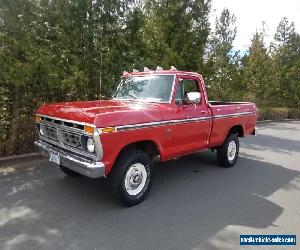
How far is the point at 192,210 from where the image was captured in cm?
498

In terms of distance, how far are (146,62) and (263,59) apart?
55.7 ft

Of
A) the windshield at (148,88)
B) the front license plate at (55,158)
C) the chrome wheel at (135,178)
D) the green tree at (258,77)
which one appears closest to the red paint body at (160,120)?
the windshield at (148,88)

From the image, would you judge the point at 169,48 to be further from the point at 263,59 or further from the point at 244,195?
the point at 263,59

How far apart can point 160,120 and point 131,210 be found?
1545 mm

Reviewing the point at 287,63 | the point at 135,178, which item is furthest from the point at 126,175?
the point at 287,63

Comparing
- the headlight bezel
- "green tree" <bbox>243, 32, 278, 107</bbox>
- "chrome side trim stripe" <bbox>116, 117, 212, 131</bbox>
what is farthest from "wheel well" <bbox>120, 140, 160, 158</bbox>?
"green tree" <bbox>243, 32, 278, 107</bbox>

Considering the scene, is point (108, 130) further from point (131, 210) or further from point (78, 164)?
point (131, 210)

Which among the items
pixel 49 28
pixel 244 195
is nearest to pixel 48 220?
pixel 244 195

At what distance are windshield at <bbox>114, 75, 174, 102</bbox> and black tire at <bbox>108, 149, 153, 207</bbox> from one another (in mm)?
1240

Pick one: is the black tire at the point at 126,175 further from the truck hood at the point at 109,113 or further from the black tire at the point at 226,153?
the black tire at the point at 226,153

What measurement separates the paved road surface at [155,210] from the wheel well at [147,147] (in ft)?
2.46

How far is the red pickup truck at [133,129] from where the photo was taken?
4551 mm

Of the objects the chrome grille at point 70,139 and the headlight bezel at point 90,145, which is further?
the chrome grille at point 70,139

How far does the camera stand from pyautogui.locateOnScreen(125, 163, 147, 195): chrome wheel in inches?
197
